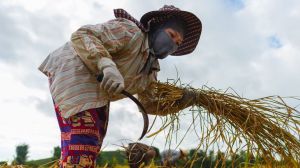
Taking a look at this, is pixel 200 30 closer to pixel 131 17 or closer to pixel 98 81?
pixel 131 17

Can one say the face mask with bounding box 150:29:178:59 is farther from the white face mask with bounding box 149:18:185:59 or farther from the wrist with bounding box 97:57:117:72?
the wrist with bounding box 97:57:117:72

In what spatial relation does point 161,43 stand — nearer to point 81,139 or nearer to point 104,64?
point 104,64

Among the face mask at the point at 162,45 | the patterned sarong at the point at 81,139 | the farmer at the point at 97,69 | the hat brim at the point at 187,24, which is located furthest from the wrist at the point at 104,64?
the hat brim at the point at 187,24

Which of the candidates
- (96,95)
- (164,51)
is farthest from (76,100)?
(164,51)

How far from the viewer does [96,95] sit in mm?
1913

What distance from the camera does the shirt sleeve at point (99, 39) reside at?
1.86 meters

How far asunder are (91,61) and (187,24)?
1.87 feet

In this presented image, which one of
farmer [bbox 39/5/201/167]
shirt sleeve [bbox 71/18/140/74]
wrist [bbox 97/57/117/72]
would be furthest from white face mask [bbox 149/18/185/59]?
wrist [bbox 97/57/117/72]

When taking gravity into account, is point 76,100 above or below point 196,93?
below

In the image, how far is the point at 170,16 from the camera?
2172 millimetres

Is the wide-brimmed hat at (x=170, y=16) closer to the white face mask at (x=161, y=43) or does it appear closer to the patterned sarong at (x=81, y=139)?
the white face mask at (x=161, y=43)

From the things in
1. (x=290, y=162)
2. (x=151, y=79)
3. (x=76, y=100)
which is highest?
(x=151, y=79)

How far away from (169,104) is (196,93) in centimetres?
14

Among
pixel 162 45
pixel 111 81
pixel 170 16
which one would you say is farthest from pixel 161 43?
pixel 111 81
